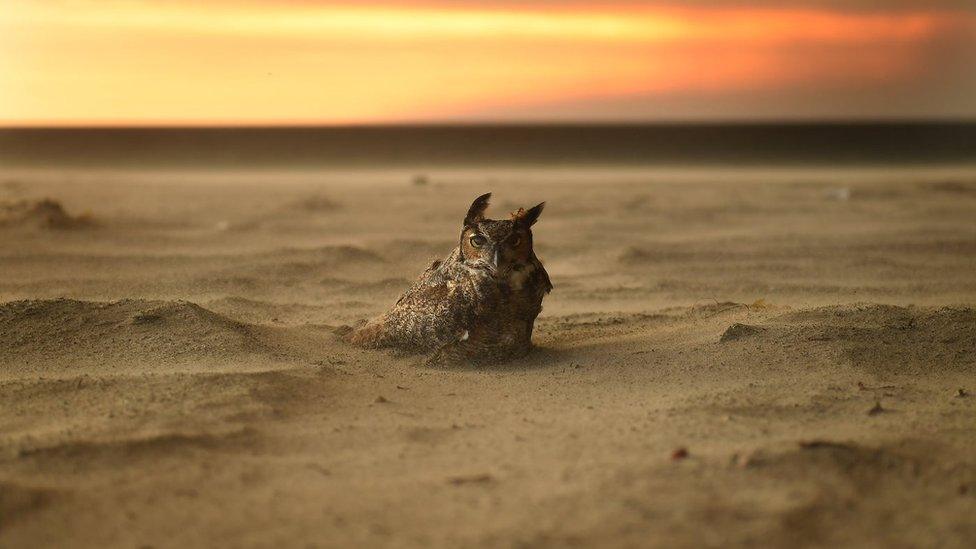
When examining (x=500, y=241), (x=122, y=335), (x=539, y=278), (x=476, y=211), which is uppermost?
(x=476, y=211)

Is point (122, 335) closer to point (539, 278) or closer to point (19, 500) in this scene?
point (19, 500)

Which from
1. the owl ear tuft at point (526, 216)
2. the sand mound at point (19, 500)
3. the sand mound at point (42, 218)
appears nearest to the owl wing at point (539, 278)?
the owl ear tuft at point (526, 216)

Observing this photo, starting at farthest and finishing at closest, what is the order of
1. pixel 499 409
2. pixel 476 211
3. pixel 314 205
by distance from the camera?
pixel 314 205 < pixel 476 211 < pixel 499 409

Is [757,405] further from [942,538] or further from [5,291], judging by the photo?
[5,291]

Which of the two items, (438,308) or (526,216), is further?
(438,308)

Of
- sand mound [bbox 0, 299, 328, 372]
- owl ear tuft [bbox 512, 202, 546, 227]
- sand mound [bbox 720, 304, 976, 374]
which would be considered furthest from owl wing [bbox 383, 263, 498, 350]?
sand mound [bbox 720, 304, 976, 374]

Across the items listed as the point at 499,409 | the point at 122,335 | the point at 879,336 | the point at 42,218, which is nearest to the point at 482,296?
the point at 499,409
